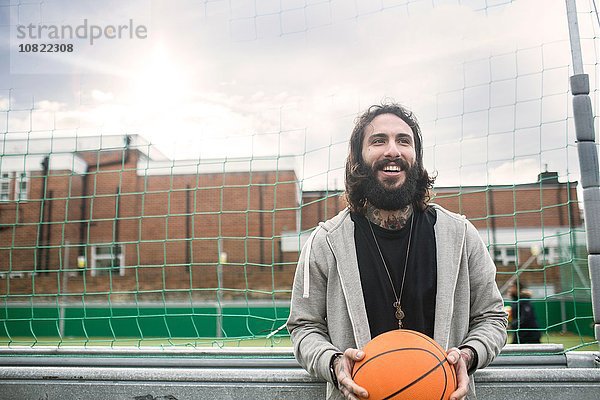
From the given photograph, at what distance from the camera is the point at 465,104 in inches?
151

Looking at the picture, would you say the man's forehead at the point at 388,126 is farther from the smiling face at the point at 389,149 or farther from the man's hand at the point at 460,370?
the man's hand at the point at 460,370

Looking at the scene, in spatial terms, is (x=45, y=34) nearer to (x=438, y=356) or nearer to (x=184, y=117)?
(x=184, y=117)

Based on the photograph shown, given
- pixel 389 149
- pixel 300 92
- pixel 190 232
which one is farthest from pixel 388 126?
pixel 190 232

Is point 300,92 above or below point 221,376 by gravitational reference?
above

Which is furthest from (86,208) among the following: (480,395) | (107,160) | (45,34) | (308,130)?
(480,395)

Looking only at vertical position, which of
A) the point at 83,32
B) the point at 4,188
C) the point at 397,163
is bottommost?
the point at 397,163

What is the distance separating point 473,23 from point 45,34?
386 centimetres

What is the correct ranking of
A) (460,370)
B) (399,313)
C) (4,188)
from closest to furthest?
(460,370) < (399,313) < (4,188)

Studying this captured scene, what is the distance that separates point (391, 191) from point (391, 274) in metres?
0.36

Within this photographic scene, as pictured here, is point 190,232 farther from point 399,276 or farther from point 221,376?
point 399,276

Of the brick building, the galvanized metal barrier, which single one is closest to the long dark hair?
the galvanized metal barrier

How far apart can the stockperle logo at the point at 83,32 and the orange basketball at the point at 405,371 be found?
4001 millimetres

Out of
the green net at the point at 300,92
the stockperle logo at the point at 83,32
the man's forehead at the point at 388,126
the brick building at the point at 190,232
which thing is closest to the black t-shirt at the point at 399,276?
the man's forehead at the point at 388,126

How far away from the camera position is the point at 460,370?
1.92 meters
